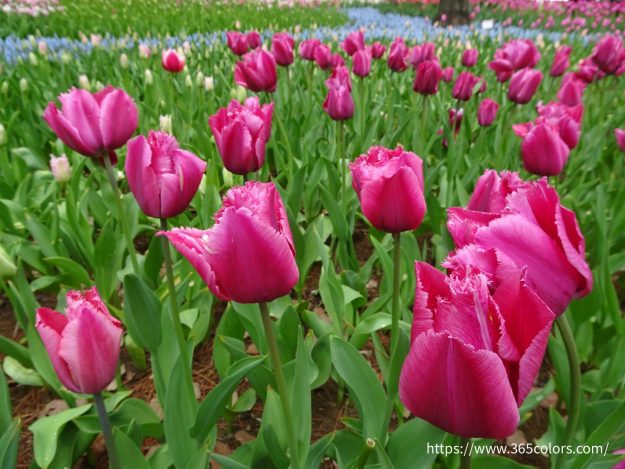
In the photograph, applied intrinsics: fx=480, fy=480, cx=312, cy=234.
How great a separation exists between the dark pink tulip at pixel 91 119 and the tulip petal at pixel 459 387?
100 centimetres

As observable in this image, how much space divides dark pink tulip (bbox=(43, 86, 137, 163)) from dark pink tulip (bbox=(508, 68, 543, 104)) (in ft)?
6.37

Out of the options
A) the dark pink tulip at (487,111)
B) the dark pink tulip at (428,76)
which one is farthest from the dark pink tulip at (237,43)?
the dark pink tulip at (487,111)

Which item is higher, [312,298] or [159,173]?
[159,173]

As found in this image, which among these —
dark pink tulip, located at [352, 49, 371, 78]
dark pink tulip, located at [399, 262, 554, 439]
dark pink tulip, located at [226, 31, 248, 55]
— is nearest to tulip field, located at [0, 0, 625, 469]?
dark pink tulip, located at [399, 262, 554, 439]

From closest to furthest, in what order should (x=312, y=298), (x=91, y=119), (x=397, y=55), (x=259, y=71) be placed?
(x=91, y=119) < (x=312, y=298) < (x=259, y=71) < (x=397, y=55)

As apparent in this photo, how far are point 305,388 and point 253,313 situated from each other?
40cm

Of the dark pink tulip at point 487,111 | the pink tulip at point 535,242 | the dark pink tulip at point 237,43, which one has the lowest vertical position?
the dark pink tulip at point 487,111

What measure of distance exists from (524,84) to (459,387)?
224cm

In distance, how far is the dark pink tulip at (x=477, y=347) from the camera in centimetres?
52

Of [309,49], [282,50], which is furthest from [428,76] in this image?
[309,49]

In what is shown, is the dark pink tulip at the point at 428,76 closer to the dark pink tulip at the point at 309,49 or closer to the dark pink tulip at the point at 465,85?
the dark pink tulip at the point at 465,85

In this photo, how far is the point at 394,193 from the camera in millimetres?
932

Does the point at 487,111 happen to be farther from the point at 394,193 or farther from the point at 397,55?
the point at 394,193

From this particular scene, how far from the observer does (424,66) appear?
7.99 ft
